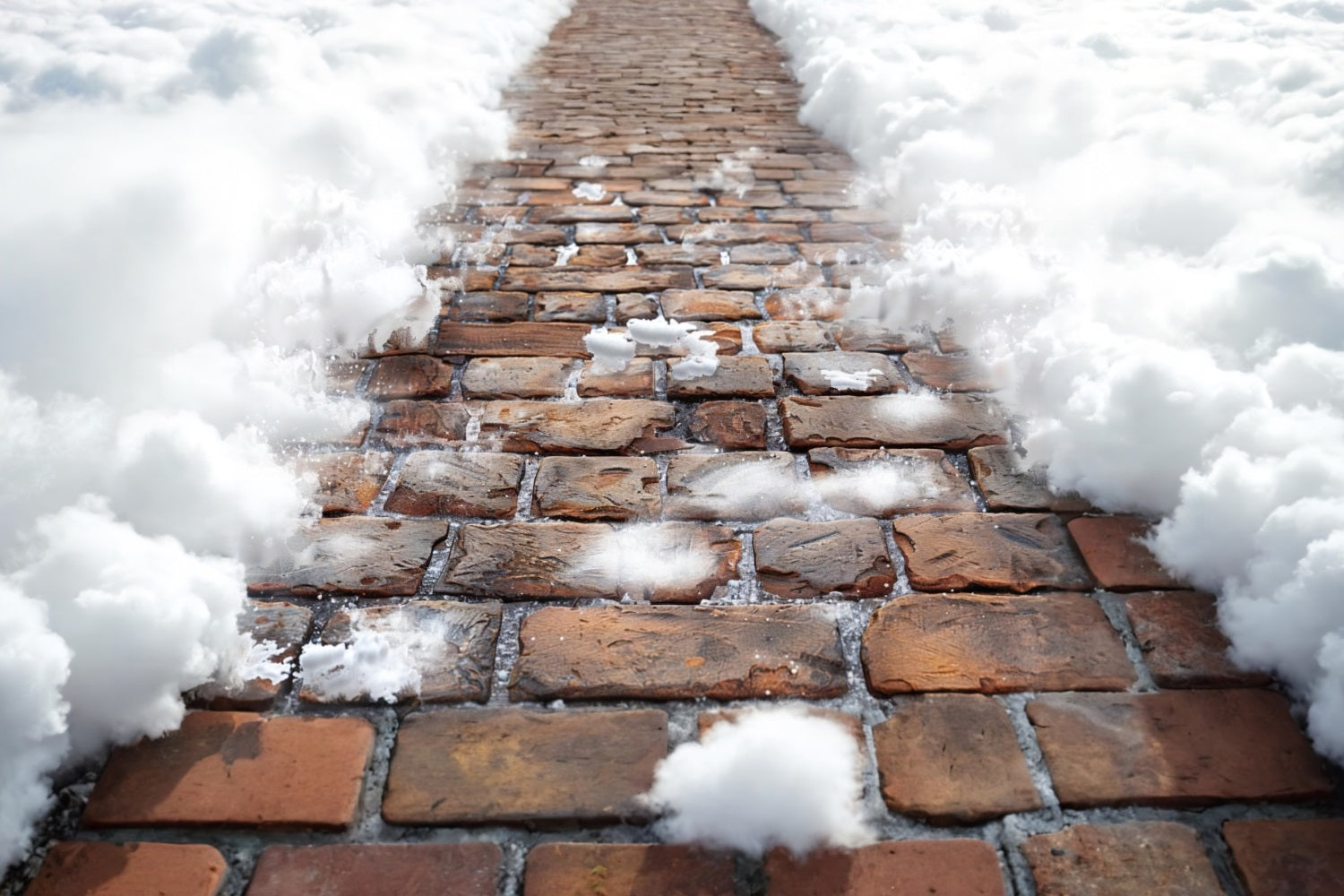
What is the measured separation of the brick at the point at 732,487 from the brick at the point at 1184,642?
1.65 feet

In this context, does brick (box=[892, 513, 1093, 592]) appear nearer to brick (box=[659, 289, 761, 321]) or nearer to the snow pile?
the snow pile

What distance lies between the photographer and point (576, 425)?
1.61 meters

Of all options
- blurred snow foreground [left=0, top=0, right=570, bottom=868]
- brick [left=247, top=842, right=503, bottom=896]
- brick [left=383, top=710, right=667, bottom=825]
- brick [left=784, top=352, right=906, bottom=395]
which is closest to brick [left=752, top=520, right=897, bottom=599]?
brick [left=383, top=710, right=667, bottom=825]

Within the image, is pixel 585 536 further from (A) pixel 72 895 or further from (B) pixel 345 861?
(A) pixel 72 895

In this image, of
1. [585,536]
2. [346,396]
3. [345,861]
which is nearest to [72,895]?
[345,861]

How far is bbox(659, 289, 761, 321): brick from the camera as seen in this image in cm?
198

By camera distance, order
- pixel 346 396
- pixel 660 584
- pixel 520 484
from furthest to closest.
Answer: pixel 346 396 → pixel 520 484 → pixel 660 584

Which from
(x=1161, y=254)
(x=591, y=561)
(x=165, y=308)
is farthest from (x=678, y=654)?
(x=1161, y=254)

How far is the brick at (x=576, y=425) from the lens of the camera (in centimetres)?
155

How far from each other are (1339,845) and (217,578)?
1311mm

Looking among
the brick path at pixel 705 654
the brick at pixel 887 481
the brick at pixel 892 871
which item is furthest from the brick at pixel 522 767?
the brick at pixel 887 481

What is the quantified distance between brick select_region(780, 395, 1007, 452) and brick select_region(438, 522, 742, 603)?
1.11 ft

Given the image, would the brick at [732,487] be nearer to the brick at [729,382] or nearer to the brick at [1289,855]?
the brick at [729,382]

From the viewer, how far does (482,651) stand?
1.14 metres
